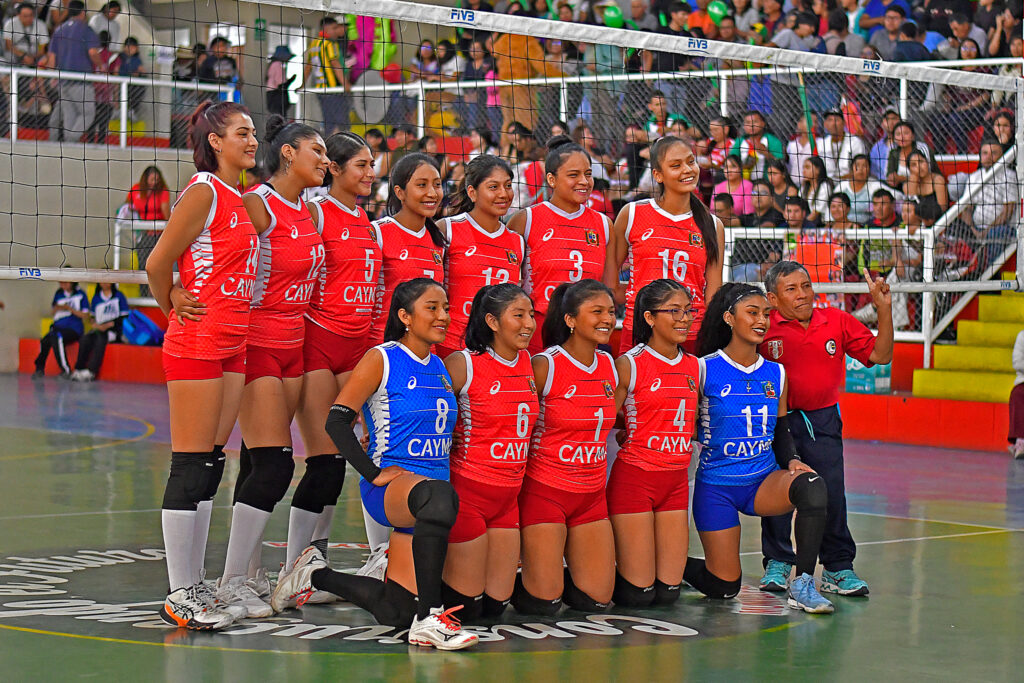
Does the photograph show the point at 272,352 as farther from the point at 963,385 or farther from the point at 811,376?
the point at 963,385

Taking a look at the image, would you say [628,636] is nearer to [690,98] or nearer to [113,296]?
[690,98]

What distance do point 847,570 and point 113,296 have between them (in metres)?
12.4

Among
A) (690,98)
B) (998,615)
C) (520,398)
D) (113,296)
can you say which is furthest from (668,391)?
(113,296)

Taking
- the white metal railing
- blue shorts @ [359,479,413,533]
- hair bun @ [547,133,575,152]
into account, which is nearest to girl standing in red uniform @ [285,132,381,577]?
blue shorts @ [359,479,413,533]

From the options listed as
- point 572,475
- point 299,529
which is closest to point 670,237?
point 572,475

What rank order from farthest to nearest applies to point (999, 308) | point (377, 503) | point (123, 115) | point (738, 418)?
point (123, 115) → point (999, 308) → point (738, 418) → point (377, 503)

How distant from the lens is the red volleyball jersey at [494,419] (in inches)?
212

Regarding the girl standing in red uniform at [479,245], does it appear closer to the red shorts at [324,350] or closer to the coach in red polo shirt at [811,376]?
the red shorts at [324,350]

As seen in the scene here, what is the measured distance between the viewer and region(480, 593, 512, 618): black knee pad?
542 centimetres

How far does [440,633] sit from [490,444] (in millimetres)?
875

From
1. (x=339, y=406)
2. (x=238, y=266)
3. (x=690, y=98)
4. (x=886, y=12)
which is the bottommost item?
(x=339, y=406)

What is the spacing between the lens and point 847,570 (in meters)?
5.98

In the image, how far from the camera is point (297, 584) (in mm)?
5402

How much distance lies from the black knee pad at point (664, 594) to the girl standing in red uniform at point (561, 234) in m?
1.22
